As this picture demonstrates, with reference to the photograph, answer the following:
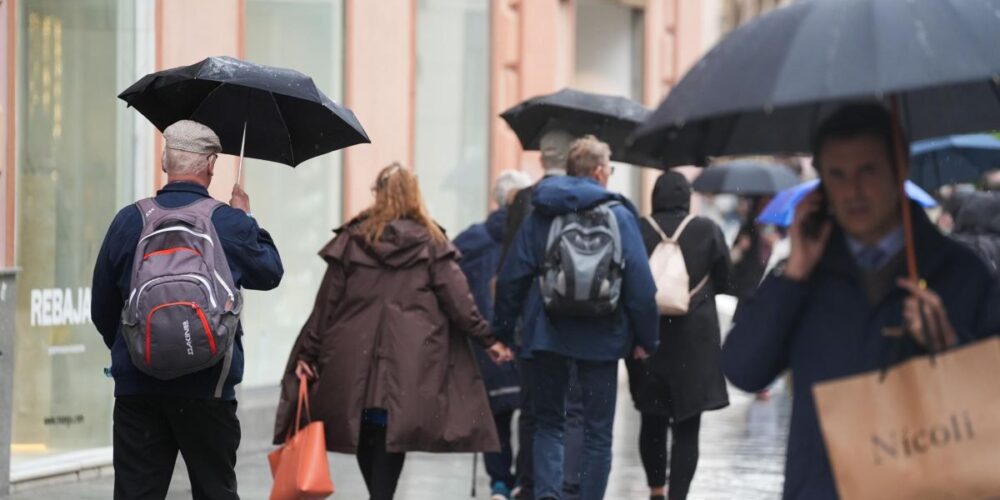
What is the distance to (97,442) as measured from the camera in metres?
10.6

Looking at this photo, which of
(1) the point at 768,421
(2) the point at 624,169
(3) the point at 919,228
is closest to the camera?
(3) the point at 919,228

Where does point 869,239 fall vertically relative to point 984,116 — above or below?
below

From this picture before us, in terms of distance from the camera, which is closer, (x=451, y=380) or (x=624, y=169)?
(x=451, y=380)

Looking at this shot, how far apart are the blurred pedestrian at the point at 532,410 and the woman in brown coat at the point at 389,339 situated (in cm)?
43

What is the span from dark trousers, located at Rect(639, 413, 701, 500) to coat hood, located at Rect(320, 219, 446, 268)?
1565 mm

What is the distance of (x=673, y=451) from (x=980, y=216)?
2.24 m

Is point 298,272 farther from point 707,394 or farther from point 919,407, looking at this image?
point 919,407

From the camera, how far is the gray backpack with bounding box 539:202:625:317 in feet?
27.4

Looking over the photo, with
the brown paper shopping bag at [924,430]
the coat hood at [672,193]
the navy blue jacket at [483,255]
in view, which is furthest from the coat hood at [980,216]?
the brown paper shopping bag at [924,430]

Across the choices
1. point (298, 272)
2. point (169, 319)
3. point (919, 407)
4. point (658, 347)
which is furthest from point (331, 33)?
point (919, 407)

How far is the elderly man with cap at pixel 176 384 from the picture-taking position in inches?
244

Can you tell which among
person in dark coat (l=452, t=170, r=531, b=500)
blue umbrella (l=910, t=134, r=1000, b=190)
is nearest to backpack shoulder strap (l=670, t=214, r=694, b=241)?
blue umbrella (l=910, t=134, r=1000, b=190)

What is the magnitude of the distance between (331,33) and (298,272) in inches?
68.9

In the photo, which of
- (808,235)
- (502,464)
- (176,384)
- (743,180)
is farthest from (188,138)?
(743,180)
